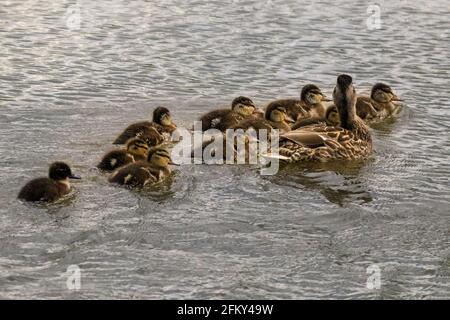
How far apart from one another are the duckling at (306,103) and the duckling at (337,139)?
0.57m

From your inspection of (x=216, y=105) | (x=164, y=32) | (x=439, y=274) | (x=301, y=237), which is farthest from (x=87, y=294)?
(x=164, y=32)

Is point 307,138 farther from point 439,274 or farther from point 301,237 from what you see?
point 439,274

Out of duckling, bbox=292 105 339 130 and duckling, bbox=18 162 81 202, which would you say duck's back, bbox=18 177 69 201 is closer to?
duckling, bbox=18 162 81 202

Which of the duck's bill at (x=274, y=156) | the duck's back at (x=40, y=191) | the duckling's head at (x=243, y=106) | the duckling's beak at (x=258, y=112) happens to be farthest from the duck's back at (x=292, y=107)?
the duck's back at (x=40, y=191)

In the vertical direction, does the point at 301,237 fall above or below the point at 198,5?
below

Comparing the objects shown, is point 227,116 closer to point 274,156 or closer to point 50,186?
point 274,156

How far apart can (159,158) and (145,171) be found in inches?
12.1

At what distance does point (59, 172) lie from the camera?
7.15 meters

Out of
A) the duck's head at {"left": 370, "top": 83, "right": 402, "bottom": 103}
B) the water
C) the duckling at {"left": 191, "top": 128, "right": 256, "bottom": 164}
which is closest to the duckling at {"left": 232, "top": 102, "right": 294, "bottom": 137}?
the duckling at {"left": 191, "top": 128, "right": 256, "bottom": 164}

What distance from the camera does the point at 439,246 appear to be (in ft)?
20.8

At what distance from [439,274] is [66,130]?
384 centimetres

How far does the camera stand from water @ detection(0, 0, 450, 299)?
19.4ft

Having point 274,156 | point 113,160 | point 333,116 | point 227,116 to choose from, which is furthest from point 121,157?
point 333,116

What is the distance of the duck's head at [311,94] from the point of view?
9266 mm
